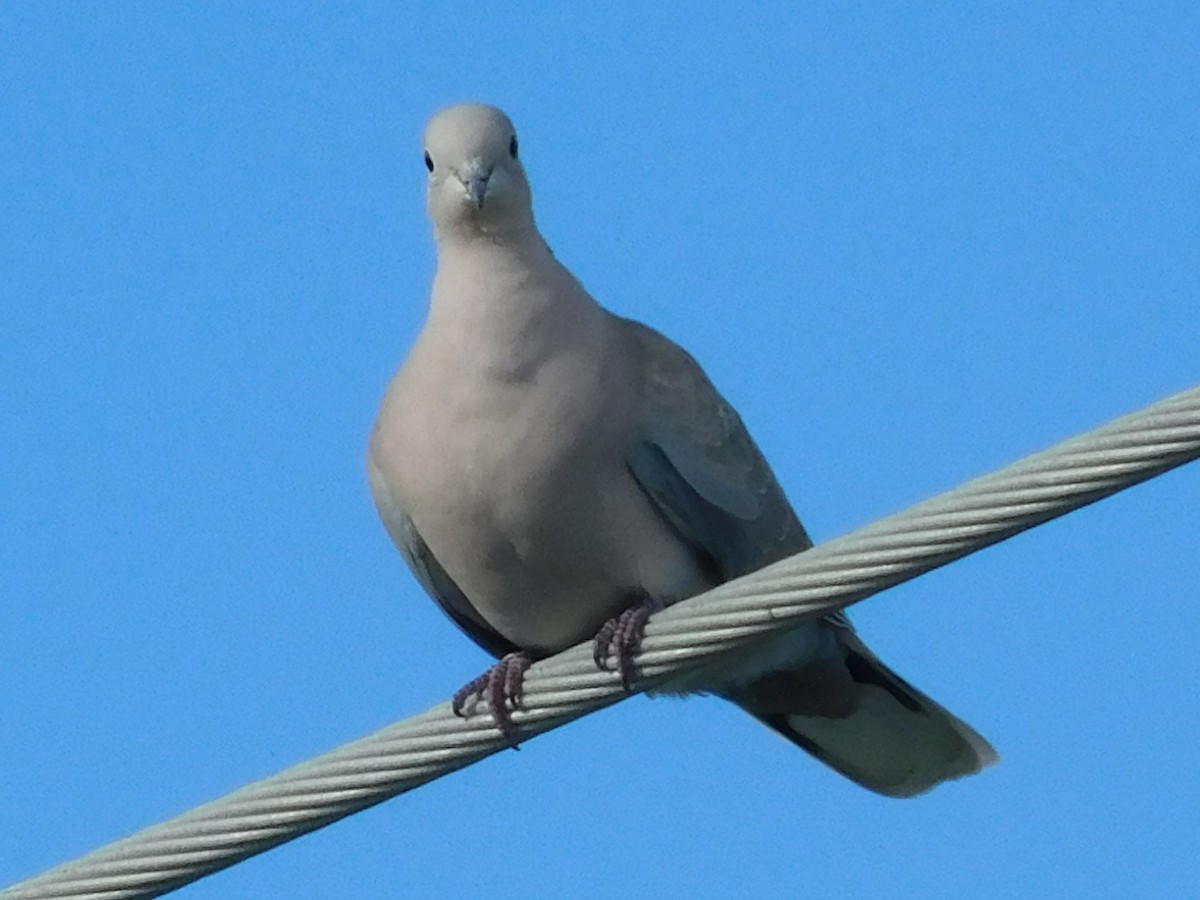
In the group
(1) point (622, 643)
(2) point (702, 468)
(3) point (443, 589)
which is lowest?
(1) point (622, 643)

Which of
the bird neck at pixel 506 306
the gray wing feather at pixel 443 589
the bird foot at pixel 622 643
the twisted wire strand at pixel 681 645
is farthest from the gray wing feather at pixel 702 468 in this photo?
the twisted wire strand at pixel 681 645

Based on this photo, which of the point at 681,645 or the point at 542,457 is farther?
the point at 542,457

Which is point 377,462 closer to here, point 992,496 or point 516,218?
point 516,218

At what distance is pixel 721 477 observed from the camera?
20.5 ft

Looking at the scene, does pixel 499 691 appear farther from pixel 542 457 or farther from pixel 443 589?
pixel 443 589

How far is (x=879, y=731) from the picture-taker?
6.77 metres

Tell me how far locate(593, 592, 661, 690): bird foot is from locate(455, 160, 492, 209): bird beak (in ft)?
3.72

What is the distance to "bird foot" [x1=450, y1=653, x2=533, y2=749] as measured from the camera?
521 cm

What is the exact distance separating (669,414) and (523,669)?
87cm

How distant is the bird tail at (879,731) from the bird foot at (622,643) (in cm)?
113

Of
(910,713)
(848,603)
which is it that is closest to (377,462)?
(910,713)

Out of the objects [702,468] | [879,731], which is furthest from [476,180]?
[879,731]

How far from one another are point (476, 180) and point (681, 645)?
173 centimetres

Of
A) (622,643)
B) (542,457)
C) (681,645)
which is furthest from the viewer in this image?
(542,457)
